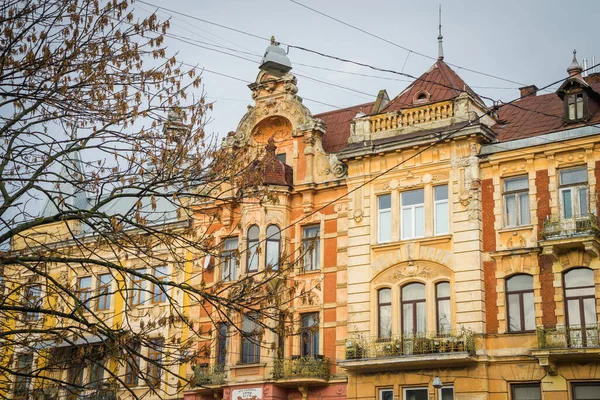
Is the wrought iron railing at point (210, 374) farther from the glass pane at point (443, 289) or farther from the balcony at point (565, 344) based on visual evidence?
the balcony at point (565, 344)

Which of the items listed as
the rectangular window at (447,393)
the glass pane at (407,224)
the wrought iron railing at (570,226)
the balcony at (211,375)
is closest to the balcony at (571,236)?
the wrought iron railing at (570,226)

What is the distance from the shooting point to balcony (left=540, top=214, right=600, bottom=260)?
88.0 feet

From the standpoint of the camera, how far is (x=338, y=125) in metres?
37.1

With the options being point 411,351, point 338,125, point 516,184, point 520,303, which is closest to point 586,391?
point 520,303

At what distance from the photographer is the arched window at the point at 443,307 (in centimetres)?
2928

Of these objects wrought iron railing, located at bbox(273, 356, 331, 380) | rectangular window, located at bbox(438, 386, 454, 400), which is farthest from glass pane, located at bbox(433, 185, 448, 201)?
wrought iron railing, located at bbox(273, 356, 331, 380)

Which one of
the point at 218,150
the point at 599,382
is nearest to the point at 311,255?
the point at 599,382

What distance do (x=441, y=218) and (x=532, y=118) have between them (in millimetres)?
4833

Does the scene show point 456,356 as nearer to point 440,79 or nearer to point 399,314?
point 399,314

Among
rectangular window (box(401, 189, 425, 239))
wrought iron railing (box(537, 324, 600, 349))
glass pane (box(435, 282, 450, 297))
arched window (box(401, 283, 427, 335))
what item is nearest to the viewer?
wrought iron railing (box(537, 324, 600, 349))

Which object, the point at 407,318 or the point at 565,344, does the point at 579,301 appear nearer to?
the point at 565,344

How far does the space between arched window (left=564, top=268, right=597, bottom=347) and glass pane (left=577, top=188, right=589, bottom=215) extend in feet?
6.04

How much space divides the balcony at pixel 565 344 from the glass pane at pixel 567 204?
11.9 ft

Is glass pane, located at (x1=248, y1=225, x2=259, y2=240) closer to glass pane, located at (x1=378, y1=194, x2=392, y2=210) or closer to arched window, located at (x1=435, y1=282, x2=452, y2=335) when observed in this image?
glass pane, located at (x1=378, y1=194, x2=392, y2=210)
